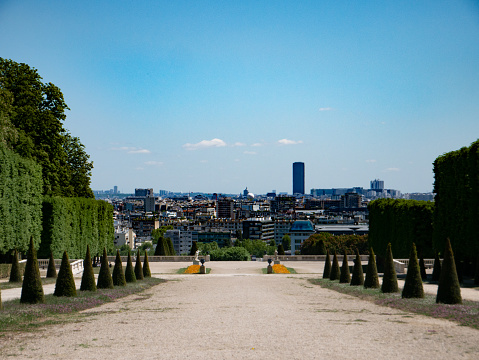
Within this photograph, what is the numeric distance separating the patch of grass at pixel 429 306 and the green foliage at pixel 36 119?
35051 millimetres

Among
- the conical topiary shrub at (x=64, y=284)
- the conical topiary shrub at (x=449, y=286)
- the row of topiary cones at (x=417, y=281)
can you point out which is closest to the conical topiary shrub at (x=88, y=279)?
the conical topiary shrub at (x=64, y=284)

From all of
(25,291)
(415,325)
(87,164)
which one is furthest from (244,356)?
(87,164)

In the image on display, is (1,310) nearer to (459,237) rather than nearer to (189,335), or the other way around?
(189,335)

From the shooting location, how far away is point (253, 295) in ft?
106

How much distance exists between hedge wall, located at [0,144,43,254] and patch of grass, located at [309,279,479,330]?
95.4 feet

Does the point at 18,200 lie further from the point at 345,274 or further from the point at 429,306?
the point at 429,306

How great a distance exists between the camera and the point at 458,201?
47.6 meters

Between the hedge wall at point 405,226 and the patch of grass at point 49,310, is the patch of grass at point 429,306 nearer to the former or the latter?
the patch of grass at point 49,310

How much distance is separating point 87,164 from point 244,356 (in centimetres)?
5524

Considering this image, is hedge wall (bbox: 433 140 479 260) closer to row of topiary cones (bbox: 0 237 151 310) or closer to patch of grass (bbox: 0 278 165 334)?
row of topiary cones (bbox: 0 237 151 310)

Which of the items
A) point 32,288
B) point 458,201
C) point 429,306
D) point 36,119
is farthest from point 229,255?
point 429,306

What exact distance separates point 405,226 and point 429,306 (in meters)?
39.3

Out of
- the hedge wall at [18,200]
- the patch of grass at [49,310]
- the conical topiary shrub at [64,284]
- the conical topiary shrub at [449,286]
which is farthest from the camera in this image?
the hedge wall at [18,200]

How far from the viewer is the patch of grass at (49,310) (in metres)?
20.2
